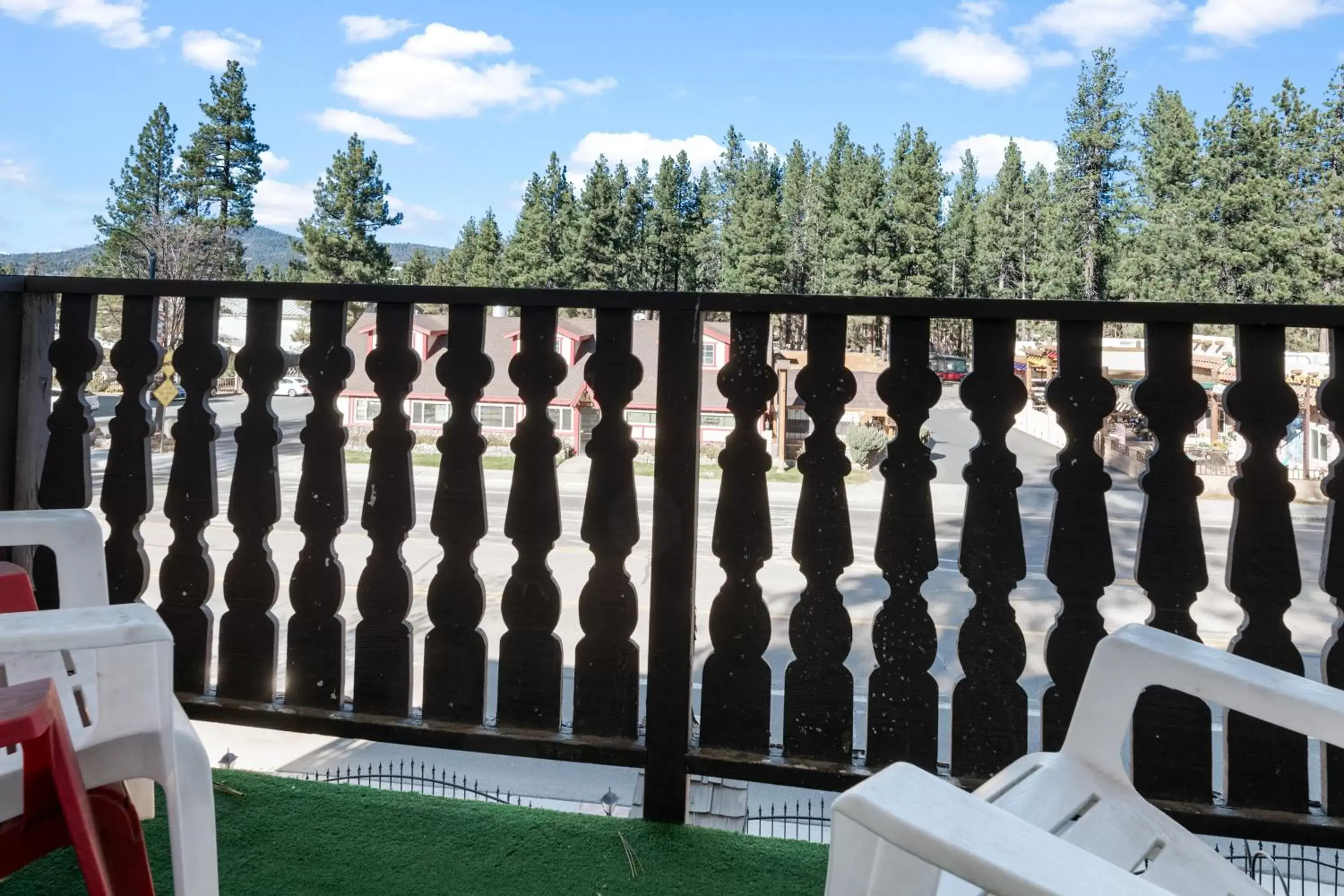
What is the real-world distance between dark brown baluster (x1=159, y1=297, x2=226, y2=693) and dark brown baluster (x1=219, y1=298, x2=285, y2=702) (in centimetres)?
4

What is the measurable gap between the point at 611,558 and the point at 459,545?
245 mm

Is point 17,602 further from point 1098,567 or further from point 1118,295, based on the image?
point 1118,295

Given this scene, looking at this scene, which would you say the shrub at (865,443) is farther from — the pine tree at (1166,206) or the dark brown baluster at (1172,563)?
the pine tree at (1166,206)

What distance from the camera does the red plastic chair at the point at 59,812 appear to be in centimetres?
63

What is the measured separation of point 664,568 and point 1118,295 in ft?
63.2

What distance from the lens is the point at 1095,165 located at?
18.8 meters

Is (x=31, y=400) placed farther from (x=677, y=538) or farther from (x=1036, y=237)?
(x=1036, y=237)

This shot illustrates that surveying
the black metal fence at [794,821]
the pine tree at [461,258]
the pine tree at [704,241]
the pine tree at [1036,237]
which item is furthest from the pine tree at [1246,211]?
the pine tree at [461,258]

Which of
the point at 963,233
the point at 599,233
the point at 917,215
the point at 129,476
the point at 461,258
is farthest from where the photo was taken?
the point at 963,233

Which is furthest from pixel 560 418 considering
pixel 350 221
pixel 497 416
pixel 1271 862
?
pixel 350 221

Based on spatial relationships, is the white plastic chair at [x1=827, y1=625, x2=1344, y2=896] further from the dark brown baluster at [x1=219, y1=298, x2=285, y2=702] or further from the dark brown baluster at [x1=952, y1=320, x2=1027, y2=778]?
the dark brown baluster at [x1=219, y1=298, x2=285, y2=702]

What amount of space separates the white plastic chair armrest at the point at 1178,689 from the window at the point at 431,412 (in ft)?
3.11

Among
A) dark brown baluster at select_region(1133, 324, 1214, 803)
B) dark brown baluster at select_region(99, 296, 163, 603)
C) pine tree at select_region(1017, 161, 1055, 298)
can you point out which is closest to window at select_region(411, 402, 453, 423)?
dark brown baluster at select_region(99, 296, 163, 603)

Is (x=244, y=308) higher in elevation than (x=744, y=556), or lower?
higher
